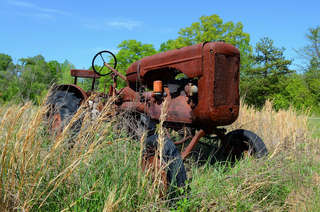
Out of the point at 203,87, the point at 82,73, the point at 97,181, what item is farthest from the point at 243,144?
the point at 82,73

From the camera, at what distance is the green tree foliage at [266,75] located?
60.9ft

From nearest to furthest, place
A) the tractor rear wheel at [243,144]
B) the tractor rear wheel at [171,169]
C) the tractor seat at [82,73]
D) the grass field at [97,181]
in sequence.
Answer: the grass field at [97,181] → the tractor rear wheel at [171,169] → the tractor rear wheel at [243,144] → the tractor seat at [82,73]

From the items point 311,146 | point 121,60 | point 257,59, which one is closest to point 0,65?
point 121,60

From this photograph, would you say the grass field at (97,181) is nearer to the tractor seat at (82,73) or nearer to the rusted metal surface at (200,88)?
the rusted metal surface at (200,88)

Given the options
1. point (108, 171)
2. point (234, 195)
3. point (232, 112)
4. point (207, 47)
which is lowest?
point (234, 195)

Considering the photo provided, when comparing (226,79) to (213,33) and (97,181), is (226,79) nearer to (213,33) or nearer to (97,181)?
(97,181)

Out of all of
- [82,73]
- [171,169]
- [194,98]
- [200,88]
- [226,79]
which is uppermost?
[82,73]

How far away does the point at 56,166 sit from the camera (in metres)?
1.71

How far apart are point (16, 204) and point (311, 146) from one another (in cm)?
476

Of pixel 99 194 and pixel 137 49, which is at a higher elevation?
pixel 137 49

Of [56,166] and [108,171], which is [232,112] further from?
[56,166]

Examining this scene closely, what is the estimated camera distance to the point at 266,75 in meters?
19.4

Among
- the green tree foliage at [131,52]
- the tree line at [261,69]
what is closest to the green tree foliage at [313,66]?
the tree line at [261,69]

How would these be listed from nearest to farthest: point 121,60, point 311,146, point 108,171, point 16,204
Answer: point 16,204 < point 108,171 < point 311,146 < point 121,60
